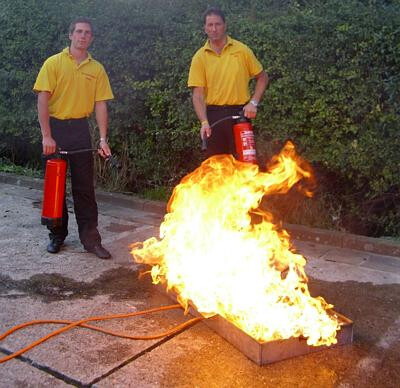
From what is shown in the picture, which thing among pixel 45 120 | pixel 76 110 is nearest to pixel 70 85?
pixel 76 110

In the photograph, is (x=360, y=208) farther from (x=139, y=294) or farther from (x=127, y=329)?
(x=127, y=329)

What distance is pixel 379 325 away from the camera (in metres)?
3.94

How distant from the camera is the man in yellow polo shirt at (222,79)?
5230 millimetres

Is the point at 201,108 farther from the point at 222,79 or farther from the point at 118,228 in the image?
the point at 118,228

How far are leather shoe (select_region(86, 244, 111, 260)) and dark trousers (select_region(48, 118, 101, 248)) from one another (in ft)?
0.13

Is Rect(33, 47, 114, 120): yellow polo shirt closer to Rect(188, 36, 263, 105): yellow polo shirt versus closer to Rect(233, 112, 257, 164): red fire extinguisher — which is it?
Rect(188, 36, 263, 105): yellow polo shirt

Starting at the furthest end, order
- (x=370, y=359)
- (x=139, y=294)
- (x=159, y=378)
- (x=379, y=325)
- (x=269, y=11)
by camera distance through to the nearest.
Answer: (x=269, y=11) < (x=139, y=294) < (x=379, y=325) < (x=370, y=359) < (x=159, y=378)

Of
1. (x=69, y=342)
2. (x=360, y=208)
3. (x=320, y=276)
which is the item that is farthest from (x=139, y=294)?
(x=360, y=208)

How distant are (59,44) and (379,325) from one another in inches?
271

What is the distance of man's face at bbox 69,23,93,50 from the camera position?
16.2 ft

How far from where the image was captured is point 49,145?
4965 mm

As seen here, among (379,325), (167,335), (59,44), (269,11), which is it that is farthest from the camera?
(59,44)

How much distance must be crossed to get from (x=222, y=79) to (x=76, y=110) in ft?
4.84

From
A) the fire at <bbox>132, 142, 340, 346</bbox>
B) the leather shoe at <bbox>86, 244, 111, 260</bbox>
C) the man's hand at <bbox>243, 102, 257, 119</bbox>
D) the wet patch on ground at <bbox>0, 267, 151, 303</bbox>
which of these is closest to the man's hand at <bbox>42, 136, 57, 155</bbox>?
the leather shoe at <bbox>86, 244, 111, 260</bbox>
